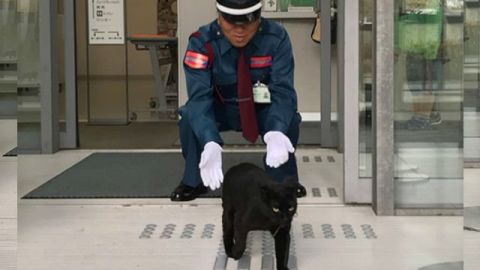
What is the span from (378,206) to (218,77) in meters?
2.22

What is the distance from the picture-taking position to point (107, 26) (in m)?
7.43

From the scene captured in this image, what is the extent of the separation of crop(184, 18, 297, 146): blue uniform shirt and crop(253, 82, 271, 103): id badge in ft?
0.06

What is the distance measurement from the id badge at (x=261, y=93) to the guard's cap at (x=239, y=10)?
210 millimetres

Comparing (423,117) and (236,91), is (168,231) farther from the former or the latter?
(236,91)

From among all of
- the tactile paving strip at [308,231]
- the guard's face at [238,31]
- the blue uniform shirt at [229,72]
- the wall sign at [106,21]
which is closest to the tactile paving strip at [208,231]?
the tactile paving strip at [308,231]

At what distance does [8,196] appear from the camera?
9.32ft

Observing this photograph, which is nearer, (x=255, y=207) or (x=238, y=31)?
(x=238, y=31)

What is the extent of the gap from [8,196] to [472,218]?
65.6 inches

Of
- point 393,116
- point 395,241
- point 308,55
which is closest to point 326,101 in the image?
point 308,55

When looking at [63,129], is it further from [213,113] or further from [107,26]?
[213,113]

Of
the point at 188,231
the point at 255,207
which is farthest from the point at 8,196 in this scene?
the point at 188,231

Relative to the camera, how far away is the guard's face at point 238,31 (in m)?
2.25

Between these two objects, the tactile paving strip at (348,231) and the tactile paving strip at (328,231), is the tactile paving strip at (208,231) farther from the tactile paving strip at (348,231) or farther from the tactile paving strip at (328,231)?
the tactile paving strip at (348,231)

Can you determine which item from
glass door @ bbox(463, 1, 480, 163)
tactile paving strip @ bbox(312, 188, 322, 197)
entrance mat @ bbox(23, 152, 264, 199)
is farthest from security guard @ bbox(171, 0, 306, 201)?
tactile paving strip @ bbox(312, 188, 322, 197)
